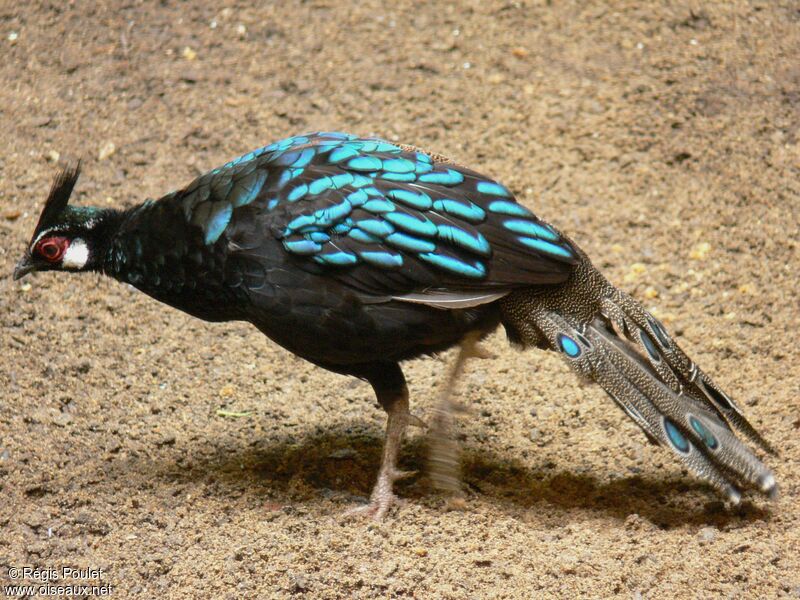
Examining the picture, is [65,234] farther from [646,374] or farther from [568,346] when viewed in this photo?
[646,374]

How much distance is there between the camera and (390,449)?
168 inches

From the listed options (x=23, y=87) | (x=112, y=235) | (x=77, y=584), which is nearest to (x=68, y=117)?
(x=23, y=87)

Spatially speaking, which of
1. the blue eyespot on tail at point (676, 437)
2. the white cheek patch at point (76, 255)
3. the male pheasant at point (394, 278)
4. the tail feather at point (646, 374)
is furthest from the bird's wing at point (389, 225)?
the blue eyespot on tail at point (676, 437)

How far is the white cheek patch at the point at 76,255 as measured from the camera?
4.38 metres

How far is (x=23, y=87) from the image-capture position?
645 cm

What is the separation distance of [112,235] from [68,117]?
235cm

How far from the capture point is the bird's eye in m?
4.36

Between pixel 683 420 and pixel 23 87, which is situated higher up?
pixel 683 420

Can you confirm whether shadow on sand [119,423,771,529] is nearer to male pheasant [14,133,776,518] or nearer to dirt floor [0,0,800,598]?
dirt floor [0,0,800,598]

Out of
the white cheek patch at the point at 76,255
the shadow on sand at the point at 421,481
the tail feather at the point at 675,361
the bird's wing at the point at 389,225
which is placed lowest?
the shadow on sand at the point at 421,481

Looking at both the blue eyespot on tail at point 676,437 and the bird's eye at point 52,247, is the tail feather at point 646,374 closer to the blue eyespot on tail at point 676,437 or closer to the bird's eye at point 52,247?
the blue eyespot on tail at point 676,437

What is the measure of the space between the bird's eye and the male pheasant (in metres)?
0.21

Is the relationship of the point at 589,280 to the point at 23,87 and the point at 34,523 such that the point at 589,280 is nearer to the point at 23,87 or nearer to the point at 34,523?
the point at 34,523

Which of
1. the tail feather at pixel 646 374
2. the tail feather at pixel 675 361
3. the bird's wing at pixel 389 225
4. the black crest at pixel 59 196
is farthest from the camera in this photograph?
the black crest at pixel 59 196
